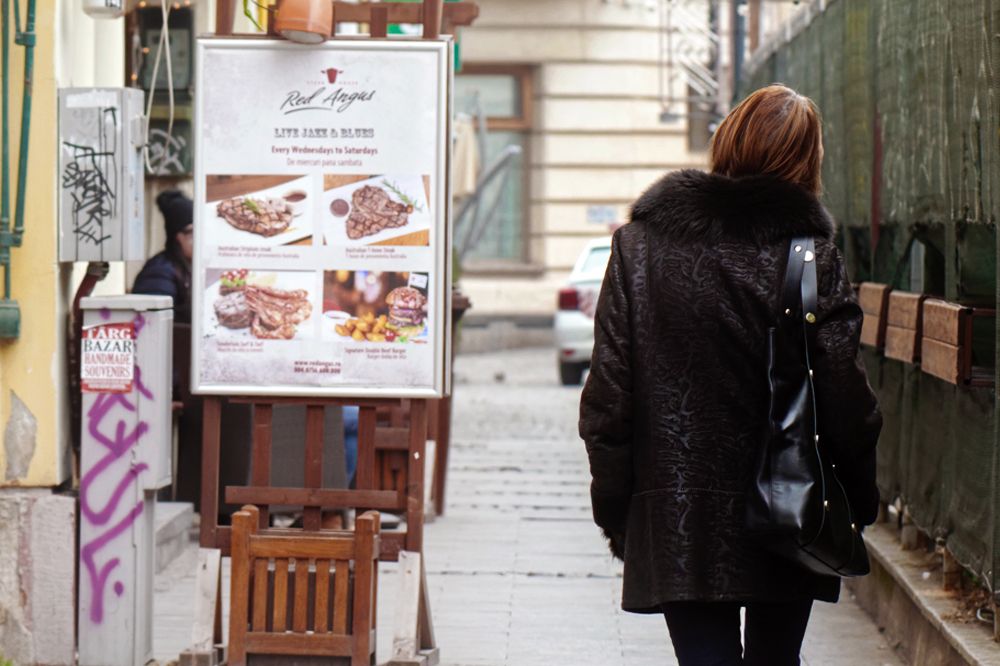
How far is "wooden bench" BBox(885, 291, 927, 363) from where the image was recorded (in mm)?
4527

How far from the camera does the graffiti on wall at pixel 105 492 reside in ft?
14.2

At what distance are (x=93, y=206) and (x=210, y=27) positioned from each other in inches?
134

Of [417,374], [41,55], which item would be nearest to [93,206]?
[41,55]

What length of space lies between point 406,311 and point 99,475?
122cm

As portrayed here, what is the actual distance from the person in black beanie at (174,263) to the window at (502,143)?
13729 mm


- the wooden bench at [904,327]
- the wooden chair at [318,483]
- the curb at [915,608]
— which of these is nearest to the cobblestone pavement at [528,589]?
the curb at [915,608]

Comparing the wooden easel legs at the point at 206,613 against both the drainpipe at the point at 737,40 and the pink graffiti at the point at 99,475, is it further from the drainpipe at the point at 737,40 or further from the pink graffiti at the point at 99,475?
the drainpipe at the point at 737,40

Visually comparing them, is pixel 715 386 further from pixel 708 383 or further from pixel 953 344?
pixel 953 344

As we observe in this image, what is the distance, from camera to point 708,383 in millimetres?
2775

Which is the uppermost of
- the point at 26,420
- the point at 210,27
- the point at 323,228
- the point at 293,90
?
the point at 210,27

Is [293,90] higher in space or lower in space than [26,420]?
higher

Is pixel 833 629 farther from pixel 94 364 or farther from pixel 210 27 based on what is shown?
pixel 210 27

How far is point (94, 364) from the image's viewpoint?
4293mm

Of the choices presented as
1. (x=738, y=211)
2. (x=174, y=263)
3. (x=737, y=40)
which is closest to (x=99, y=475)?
(x=174, y=263)
